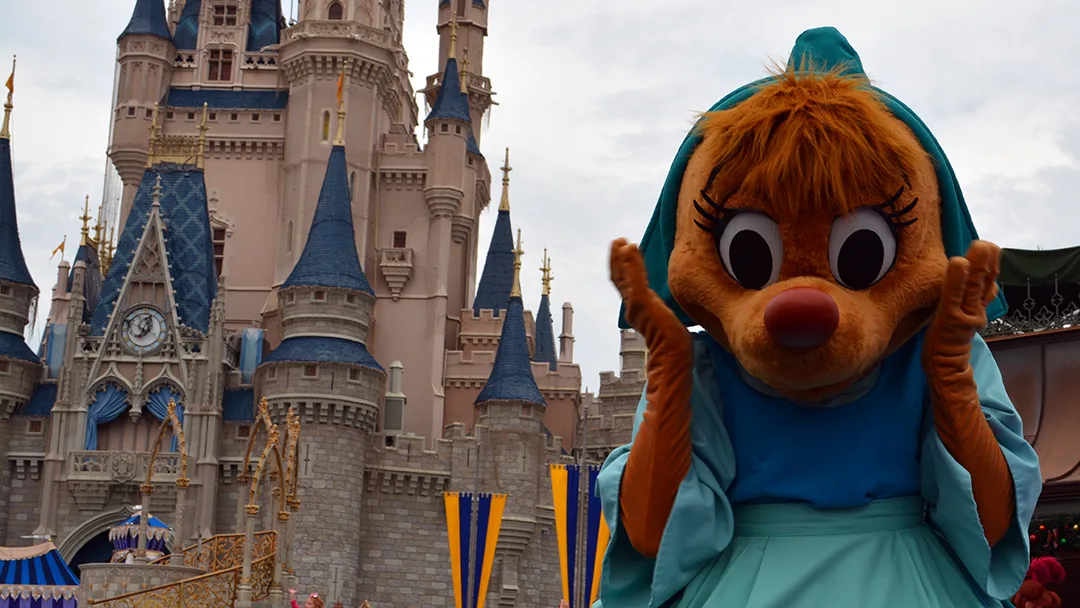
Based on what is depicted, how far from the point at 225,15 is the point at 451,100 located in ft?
21.0

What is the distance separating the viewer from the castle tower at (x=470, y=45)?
38.5 meters

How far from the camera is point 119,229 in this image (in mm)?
35719

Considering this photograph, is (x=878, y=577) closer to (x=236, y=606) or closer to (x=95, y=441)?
(x=236, y=606)

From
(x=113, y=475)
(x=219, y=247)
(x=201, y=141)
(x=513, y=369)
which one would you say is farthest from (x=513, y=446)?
(x=201, y=141)

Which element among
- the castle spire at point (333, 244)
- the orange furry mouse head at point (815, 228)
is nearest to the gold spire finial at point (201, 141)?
the castle spire at point (333, 244)

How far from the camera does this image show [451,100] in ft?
114

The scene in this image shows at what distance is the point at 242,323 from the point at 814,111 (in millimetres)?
31124

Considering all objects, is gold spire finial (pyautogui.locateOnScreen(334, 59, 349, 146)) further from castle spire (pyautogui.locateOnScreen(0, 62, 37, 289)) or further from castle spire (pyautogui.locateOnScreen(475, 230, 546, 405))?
castle spire (pyautogui.locateOnScreen(0, 62, 37, 289))

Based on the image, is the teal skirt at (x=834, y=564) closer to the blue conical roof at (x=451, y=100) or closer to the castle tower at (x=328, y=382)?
the castle tower at (x=328, y=382)

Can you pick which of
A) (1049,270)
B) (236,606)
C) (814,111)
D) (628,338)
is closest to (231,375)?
(628,338)

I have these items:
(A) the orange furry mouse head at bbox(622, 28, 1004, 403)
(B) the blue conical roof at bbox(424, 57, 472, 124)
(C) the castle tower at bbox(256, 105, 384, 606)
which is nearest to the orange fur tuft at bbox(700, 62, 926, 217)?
(A) the orange furry mouse head at bbox(622, 28, 1004, 403)

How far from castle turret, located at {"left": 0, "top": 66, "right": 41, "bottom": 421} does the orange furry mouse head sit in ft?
90.9

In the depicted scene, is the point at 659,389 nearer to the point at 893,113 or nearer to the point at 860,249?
the point at 860,249

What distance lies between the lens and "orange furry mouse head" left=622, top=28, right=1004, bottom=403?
3.48 meters
